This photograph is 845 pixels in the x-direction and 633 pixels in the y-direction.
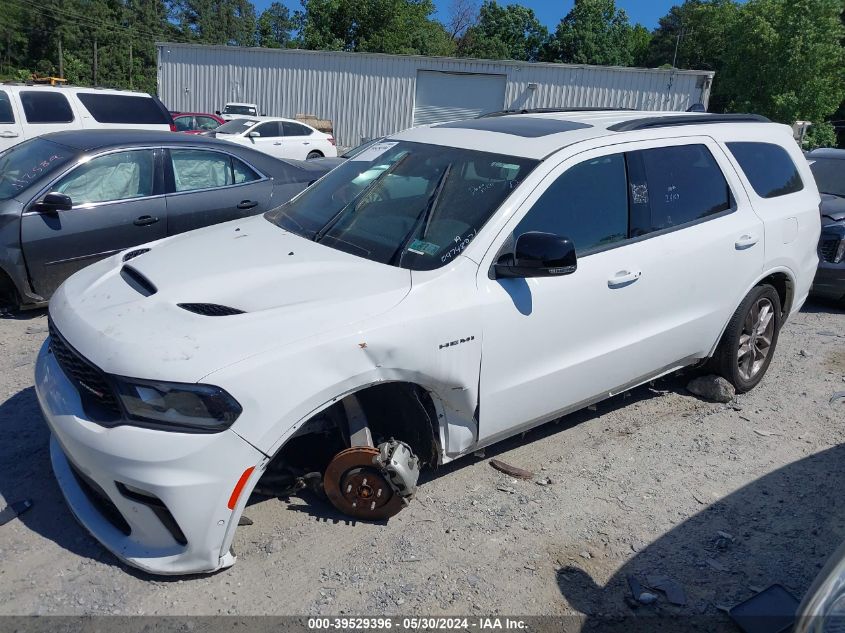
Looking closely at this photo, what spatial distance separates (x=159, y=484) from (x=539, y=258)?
1845mm

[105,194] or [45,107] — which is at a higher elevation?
[45,107]

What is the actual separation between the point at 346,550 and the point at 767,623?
68.1 inches

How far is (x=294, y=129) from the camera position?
20688mm

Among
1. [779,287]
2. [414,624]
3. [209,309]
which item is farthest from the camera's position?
[779,287]

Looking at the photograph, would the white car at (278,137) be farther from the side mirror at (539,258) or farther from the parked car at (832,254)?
the side mirror at (539,258)

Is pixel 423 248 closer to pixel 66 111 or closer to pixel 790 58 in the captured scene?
pixel 66 111

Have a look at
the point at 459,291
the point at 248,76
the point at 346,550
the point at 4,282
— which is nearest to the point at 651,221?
the point at 459,291

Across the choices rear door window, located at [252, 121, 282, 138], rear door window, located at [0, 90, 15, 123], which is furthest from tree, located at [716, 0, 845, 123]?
rear door window, located at [0, 90, 15, 123]

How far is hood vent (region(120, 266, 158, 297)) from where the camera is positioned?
3.29 metres

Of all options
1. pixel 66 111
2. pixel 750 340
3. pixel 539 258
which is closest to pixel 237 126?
pixel 66 111

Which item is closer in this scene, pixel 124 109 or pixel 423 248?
pixel 423 248

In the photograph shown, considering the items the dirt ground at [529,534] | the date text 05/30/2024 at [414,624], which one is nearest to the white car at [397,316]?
the dirt ground at [529,534]

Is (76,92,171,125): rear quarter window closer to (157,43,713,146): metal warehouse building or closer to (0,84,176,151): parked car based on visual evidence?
(0,84,176,151): parked car

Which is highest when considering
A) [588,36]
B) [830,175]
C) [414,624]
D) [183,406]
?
[588,36]
